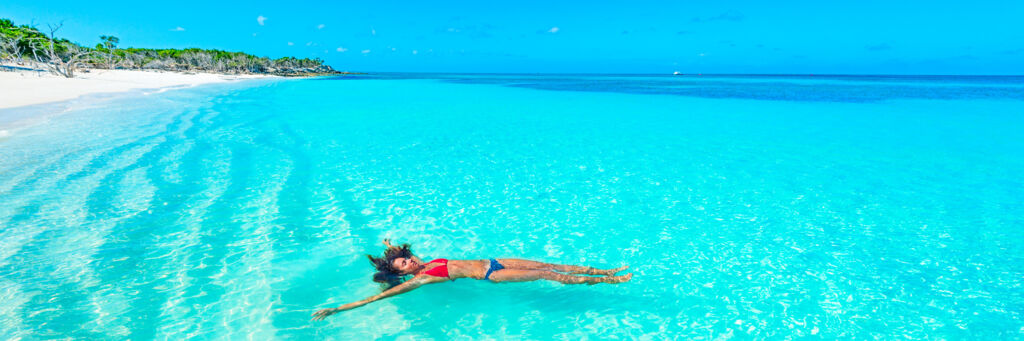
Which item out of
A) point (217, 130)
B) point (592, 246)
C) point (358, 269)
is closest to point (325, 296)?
point (358, 269)

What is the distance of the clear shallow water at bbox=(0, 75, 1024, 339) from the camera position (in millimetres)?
4594

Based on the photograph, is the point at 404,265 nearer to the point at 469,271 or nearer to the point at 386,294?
the point at 386,294

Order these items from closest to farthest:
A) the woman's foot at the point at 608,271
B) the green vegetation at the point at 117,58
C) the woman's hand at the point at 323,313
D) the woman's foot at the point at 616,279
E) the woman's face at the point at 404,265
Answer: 1. the woman's hand at the point at 323,313
2. the woman's face at the point at 404,265
3. the woman's foot at the point at 616,279
4. the woman's foot at the point at 608,271
5. the green vegetation at the point at 117,58

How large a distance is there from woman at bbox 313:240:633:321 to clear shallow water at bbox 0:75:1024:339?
152mm

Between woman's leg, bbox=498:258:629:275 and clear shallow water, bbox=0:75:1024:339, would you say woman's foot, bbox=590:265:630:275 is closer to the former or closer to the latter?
woman's leg, bbox=498:258:629:275

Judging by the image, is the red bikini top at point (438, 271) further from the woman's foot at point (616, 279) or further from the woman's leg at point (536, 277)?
the woman's foot at point (616, 279)

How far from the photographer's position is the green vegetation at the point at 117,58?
4431 centimetres

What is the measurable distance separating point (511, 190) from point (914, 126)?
737 inches

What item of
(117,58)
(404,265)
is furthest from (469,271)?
(117,58)

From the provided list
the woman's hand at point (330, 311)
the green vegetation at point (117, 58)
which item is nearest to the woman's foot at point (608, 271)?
the woman's hand at point (330, 311)

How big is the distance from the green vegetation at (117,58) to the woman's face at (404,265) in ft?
160

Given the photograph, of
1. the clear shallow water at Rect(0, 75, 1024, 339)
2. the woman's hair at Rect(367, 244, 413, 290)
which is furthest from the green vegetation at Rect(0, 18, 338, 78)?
the woman's hair at Rect(367, 244, 413, 290)

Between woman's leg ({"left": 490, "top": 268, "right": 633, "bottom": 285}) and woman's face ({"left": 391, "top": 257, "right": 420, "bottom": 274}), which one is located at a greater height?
woman's face ({"left": 391, "top": 257, "right": 420, "bottom": 274})

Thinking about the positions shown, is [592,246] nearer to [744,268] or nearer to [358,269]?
[744,268]
